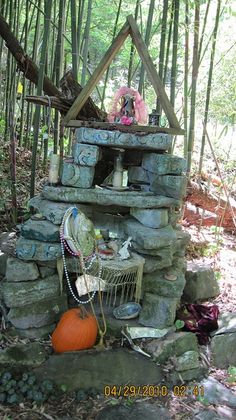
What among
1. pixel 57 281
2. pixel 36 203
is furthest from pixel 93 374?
pixel 36 203

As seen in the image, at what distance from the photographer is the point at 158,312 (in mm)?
3436

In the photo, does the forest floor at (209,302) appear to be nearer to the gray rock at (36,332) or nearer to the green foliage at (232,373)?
the green foliage at (232,373)

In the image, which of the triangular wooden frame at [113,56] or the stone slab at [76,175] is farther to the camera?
the triangular wooden frame at [113,56]

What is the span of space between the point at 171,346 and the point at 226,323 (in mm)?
759

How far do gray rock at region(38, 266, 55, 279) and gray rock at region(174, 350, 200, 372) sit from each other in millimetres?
1255

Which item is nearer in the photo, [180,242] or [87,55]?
[180,242]

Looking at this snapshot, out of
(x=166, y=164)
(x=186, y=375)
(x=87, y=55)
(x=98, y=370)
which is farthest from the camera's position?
(x=87, y=55)

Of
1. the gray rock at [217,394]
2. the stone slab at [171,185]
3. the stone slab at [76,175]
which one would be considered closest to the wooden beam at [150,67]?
the stone slab at [171,185]

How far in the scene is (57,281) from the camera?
3.44 m

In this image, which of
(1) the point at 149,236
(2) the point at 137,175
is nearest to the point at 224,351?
(1) the point at 149,236

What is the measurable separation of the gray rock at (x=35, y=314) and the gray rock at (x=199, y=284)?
1.53 m

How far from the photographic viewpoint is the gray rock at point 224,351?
11.3 feet

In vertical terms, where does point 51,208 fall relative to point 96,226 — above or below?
above

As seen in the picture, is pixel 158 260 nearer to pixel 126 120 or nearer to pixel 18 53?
pixel 126 120
